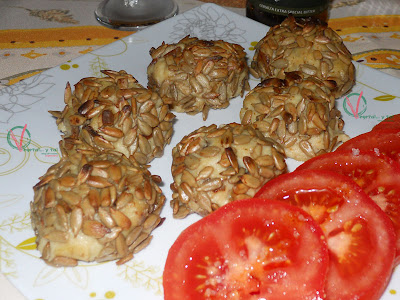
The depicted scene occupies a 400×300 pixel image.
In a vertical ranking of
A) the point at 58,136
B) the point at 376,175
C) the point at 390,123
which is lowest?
the point at 58,136

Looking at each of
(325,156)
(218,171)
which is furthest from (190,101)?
(325,156)

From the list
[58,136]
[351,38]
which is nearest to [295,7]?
[351,38]

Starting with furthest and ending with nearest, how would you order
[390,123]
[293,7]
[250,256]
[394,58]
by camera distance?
1. [394,58]
2. [293,7]
3. [390,123]
4. [250,256]

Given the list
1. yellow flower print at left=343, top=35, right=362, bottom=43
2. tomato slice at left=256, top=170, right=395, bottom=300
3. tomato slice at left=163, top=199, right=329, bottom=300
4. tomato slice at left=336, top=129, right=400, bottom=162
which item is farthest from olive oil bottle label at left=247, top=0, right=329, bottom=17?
tomato slice at left=163, top=199, right=329, bottom=300

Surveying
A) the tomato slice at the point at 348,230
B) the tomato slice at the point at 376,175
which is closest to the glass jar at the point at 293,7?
the tomato slice at the point at 376,175

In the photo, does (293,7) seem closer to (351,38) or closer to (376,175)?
(351,38)

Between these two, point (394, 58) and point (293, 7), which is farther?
point (394, 58)

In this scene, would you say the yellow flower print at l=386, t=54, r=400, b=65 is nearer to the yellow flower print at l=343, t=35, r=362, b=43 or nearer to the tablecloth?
the tablecloth
